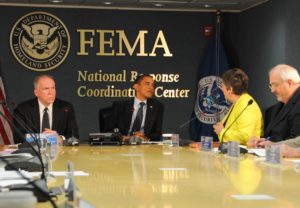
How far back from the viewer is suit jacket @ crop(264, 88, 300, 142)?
14.6 ft

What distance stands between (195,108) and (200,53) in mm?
815

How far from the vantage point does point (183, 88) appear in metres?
8.04

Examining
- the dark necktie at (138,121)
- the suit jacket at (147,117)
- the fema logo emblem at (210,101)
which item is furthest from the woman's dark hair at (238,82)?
the fema logo emblem at (210,101)

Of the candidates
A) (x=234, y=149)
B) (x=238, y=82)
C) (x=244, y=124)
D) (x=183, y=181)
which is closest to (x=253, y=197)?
(x=183, y=181)

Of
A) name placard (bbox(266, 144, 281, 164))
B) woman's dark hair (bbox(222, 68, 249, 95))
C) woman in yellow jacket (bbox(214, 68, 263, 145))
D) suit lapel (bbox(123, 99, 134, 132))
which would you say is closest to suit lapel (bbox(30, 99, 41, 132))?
suit lapel (bbox(123, 99, 134, 132))

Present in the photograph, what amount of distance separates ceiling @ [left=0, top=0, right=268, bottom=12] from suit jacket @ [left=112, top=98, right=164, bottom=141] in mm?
1643

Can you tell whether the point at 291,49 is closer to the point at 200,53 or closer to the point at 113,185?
the point at 200,53

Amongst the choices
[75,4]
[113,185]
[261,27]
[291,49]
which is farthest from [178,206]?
[75,4]

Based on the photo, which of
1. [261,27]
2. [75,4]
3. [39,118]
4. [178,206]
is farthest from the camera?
[75,4]

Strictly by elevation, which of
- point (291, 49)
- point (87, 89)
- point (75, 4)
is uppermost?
point (75, 4)

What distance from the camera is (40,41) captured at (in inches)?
301

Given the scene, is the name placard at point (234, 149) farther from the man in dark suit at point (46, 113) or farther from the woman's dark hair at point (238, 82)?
the man in dark suit at point (46, 113)

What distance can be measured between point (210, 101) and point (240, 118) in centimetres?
319

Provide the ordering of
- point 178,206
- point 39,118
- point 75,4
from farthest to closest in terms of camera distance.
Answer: point 75,4 → point 39,118 → point 178,206
